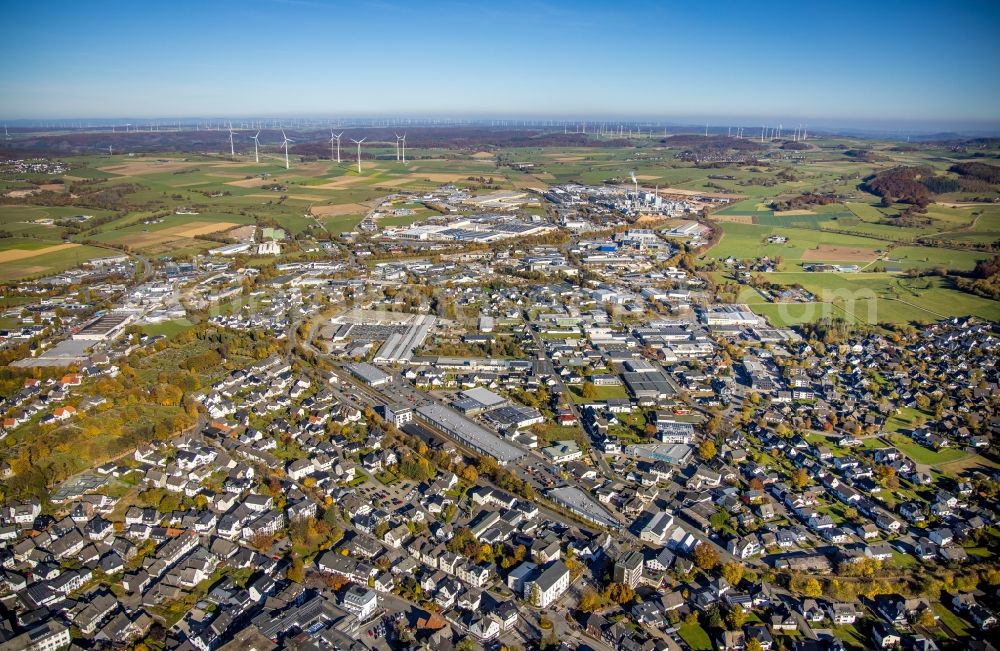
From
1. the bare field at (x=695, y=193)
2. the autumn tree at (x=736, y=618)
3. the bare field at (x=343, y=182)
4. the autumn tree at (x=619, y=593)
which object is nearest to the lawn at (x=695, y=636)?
the autumn tree at (x=736, y=618)

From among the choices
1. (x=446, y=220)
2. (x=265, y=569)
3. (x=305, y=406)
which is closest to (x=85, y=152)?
(x=446, y=220)

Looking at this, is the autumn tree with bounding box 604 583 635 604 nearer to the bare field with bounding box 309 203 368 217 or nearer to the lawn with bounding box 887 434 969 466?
the lawn with bounding box 887 434 969 466

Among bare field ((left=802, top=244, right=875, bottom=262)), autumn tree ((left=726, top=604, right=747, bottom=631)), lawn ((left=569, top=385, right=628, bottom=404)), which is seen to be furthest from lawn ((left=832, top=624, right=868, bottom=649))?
bare field ((left=802, top=244, right=875, bottom=262))

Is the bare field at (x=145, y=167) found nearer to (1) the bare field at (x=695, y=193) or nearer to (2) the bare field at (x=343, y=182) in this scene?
(2) the bare field at (x=343, y=182)

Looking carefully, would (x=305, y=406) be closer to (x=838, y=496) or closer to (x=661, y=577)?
(x=661, y=577)

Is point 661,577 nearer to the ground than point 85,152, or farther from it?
nearer to the ground

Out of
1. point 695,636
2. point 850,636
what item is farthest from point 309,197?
point 850,636
